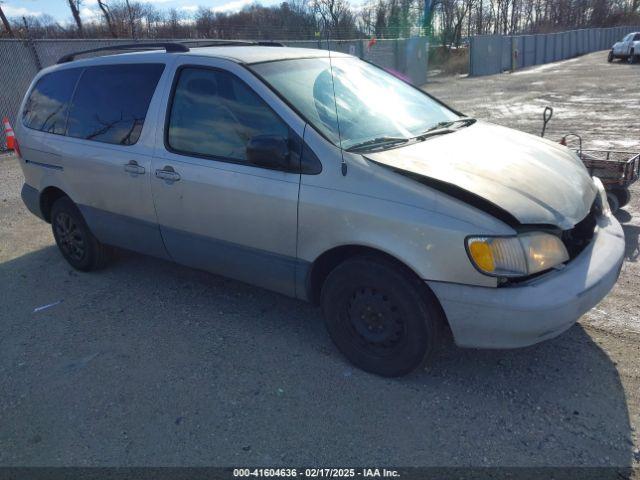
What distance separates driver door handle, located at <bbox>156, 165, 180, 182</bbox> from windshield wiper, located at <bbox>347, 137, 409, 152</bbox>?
130cm

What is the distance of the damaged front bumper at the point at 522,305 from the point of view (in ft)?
8.12

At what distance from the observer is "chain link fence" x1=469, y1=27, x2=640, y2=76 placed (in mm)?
30703

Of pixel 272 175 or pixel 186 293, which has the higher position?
pixel 272 175

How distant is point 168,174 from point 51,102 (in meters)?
1.86

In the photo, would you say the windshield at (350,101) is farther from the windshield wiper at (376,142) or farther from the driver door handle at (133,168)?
the driver door handle at (133,168)

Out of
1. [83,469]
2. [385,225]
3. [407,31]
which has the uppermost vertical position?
[407,31]

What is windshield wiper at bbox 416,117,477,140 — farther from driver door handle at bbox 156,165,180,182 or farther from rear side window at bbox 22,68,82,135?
rear side window at bbox 22,68,82,135

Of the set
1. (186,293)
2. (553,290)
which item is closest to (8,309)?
(186,293)

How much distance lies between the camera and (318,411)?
2.79 m

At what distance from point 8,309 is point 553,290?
412 cm

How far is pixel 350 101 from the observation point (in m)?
3.38

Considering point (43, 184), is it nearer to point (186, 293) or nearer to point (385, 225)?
point (186, 293)

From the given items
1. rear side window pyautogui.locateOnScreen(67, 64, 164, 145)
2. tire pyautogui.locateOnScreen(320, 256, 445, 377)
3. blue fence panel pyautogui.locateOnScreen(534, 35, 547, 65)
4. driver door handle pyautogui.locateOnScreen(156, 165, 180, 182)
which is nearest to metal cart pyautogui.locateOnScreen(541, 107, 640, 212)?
tire pyautogui.locateOnScreen(320, 256, 445, 377)

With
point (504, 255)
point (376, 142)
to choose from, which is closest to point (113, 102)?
point (376, 142)
